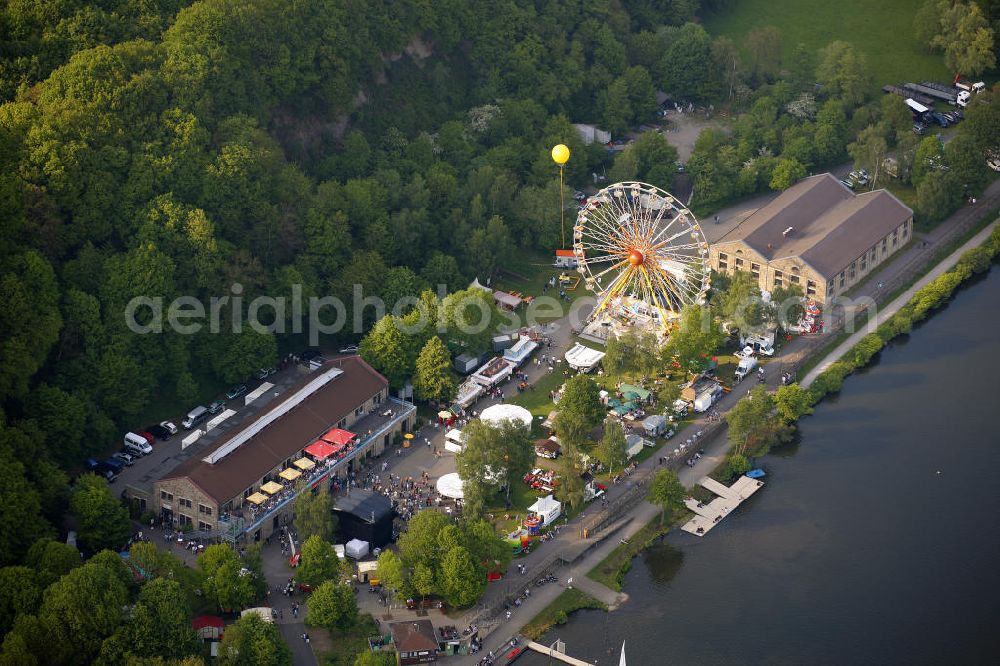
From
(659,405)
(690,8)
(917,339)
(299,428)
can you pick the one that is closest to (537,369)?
(659,405)

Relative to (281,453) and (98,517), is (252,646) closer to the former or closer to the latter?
(98,517)

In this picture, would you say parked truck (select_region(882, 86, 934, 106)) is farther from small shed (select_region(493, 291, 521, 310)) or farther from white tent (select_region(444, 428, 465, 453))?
white tent (select_region(444, 428, 465, 453))

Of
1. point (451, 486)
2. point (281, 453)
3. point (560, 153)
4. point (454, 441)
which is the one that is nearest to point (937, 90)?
point (560, 153)

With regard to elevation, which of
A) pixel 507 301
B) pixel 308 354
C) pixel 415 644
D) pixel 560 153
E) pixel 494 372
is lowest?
pixel 415 644

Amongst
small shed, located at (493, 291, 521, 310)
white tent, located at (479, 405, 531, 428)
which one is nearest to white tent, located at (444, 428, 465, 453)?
white tent, located at (479, 405, 531, 428)

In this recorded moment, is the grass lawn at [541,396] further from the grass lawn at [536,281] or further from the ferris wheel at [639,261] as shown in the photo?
the grass lawn at [536,281]

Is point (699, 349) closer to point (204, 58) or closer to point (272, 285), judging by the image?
point (272, 285)

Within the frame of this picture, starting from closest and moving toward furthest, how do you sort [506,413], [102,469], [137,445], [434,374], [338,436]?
[102,469] < [137,445] < [338,436] < [506,413] < [434,374]
